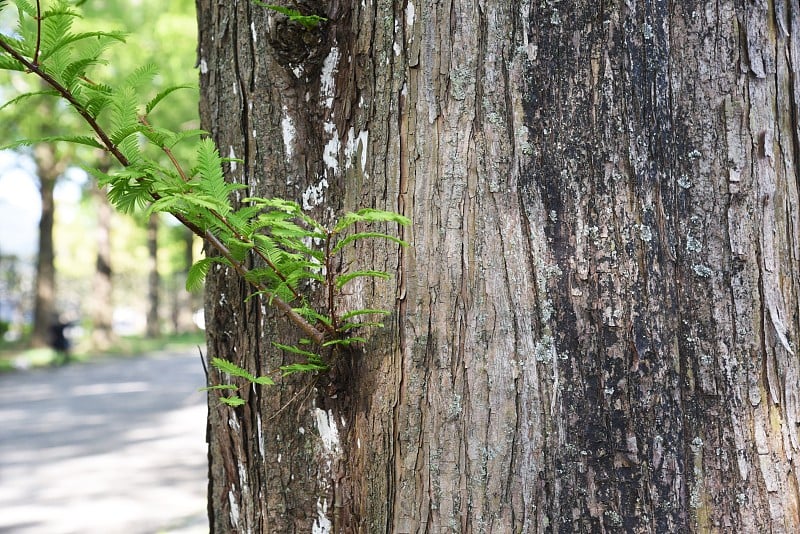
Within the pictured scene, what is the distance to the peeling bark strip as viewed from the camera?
1.21 m

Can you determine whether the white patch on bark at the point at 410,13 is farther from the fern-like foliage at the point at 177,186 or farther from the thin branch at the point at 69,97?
the thin branch at the point at 69,97

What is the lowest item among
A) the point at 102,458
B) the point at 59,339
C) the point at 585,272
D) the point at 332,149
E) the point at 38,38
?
the point at 102,458

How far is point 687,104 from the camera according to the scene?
124 cm

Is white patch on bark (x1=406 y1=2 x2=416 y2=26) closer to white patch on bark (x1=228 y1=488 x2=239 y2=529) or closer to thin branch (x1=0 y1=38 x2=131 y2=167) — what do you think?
thin branch (x1=0 y1=38 x2=131 y2=167)

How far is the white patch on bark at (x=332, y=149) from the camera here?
1.41 m

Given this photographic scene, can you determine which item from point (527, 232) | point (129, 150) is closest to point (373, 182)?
point (527, 232)

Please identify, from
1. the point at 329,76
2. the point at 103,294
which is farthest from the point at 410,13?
the point at 103,294

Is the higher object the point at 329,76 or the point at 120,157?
the point at 329,76

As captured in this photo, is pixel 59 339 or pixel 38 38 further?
pixel 59 339

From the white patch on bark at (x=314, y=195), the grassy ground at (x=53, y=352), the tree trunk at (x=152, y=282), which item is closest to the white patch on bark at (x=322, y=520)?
the white patch on bark at (x=314, y=195)

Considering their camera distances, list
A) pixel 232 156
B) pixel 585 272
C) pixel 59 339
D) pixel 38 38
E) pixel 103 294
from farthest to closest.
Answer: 1. pixel 103 294
2. pixel 59 339
3. pixel 232 156
4. pixel 585 272
5. pixel 38 38

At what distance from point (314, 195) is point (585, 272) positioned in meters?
0.58

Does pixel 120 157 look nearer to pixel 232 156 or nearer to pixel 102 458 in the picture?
pixel 232 156

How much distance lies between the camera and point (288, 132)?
4.78 ft
